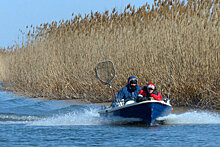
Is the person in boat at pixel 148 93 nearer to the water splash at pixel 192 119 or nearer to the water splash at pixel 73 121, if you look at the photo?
the water splash at pixel 192 119

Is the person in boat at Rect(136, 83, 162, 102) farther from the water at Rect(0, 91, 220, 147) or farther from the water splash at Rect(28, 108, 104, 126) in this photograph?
the water splash at Rect(28, 108, 104, 126)

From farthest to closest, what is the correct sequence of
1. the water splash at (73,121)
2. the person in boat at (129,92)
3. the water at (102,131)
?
1. the water splash at (73,121)
2. the person in boat at (129,92)
3. the water at (102,131)

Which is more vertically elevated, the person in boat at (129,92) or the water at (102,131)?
the person in boat at (129,92)

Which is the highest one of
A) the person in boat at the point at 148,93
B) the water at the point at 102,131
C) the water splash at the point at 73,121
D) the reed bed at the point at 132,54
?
the reed bed at the point at 132,54

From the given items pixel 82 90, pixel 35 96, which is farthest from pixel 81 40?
pixel 35 96

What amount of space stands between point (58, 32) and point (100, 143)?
47.8 feet

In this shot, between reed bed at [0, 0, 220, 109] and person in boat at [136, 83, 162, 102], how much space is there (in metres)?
2.69

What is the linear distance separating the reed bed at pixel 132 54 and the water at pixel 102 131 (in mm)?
1199

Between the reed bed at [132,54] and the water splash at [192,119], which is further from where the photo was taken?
the reed bed at [132,54]

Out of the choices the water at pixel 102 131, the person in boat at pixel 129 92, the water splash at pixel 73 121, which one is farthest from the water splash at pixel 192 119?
the water splash at pixel 73 121

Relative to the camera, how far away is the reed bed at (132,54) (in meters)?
15.2

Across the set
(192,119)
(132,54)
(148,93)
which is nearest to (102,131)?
(148,93)

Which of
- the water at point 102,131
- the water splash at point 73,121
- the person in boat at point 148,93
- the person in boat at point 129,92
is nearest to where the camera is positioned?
the water at point 102,131

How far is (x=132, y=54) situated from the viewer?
17.3 metres
